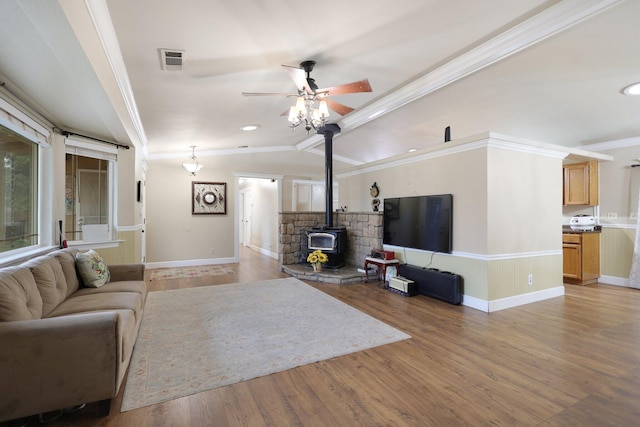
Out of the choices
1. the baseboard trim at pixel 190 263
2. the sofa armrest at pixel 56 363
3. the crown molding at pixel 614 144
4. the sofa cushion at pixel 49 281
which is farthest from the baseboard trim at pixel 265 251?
the crown molding at pixel 614 144

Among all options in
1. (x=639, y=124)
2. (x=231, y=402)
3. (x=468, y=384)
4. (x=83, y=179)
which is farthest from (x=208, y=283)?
(x=639, y=124)

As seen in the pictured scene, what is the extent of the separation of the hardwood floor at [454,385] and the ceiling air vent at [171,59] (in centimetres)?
260

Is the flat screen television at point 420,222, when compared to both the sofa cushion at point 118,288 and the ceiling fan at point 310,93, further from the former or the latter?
the sofa cushion at point 118,288

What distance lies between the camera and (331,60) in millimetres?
3051

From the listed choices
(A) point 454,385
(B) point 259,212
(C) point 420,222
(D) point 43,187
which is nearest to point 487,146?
(C) point 420,222

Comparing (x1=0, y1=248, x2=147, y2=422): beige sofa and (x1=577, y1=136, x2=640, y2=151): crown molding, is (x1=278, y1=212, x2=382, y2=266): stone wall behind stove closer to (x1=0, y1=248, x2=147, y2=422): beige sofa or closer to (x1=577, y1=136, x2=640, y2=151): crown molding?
(x1=577, y1=136, x2=640, y2=151): crown molding

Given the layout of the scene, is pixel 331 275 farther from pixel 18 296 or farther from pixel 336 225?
pixel 18 296

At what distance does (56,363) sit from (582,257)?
664 centimetres

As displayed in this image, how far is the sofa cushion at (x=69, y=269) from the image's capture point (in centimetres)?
272

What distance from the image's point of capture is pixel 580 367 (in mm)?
2309

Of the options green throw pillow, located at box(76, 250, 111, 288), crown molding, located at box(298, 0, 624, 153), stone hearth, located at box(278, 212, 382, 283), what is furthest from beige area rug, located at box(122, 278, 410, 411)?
crown molding, located at box(298, 0, 624, 153)

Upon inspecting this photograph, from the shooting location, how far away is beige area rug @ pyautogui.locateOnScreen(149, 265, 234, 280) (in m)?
5.62

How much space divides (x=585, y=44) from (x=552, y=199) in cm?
226

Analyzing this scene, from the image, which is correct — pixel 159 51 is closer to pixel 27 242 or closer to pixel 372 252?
pixel 27 242
